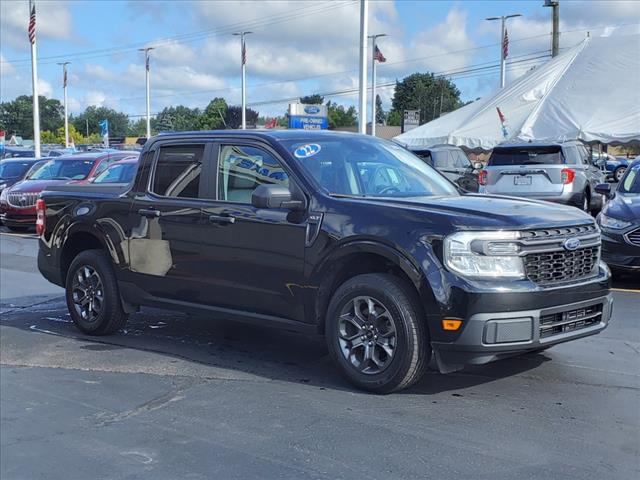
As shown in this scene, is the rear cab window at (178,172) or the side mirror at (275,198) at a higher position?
the rear cab window at (178,172)

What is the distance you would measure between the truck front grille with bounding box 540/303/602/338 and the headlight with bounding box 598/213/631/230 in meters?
4.34

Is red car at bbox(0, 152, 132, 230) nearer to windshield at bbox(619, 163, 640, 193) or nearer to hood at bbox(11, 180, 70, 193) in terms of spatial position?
hood at bbox(11, 180, 70, 193)

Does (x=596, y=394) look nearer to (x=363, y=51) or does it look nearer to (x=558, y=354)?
(x=558, y=354)

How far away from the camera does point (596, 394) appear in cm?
530

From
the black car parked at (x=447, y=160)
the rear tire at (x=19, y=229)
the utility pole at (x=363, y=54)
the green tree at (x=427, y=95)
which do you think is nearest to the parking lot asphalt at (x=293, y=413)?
the black car parked at (x=447, y=160)

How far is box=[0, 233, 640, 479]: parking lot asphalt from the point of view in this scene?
423 cm

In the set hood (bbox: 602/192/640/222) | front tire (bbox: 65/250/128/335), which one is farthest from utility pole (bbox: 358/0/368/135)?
front tire (bbox: 65/250/128/335)

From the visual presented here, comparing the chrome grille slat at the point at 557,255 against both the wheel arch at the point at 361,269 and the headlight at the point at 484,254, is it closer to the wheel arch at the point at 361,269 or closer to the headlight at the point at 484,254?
the headlight at the point at 484,254

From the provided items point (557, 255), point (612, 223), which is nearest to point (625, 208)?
point (612, 223)

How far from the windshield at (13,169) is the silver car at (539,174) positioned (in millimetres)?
14503

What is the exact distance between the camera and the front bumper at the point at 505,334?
4836 millimetres

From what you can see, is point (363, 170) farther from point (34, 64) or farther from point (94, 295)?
point (34, 64)

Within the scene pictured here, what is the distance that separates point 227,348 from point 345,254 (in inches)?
80.1

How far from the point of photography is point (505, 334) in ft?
16.0
